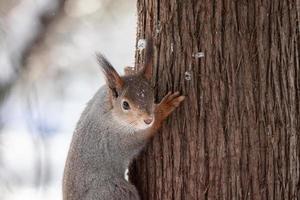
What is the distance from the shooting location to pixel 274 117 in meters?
2.55

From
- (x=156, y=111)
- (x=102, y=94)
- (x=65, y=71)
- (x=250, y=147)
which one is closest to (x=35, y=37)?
(x=65, y=71)

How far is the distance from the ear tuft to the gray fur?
0.36 feet

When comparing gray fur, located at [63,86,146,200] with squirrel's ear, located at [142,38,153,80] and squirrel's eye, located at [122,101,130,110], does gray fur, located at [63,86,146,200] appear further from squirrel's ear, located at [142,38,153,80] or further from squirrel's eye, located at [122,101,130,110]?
squirrel's ear, located at [142,38,153,80]

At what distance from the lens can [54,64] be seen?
4.29 meters

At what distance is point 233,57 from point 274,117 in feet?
0.85

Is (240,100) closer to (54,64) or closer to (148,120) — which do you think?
(148,120)

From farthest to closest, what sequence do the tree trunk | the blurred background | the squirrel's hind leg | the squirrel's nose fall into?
1. the blurred background
2. the squirrel's hind leg
3. the squirrel's nose
4. the tree trunk

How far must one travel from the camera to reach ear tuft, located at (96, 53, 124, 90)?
2631 millimetres

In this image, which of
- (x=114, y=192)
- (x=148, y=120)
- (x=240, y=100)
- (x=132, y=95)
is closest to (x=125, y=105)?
(x=132, y=95)

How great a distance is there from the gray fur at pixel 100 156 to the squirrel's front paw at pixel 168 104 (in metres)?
0.24

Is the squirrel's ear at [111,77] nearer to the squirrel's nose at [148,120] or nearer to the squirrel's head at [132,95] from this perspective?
the squirrel's head at [132,95]

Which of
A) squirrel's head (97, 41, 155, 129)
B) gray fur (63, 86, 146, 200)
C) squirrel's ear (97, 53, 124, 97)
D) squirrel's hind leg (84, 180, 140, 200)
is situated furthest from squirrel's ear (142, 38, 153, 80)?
squirrel's hind leg (84, 180, 140, 200)

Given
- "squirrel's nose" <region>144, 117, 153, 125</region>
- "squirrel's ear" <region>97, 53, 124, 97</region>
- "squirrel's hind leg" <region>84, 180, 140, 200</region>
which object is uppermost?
"squirrel's ear" <region>97, 53, 124, 97</region>

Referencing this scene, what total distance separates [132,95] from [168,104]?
21 centimetres
